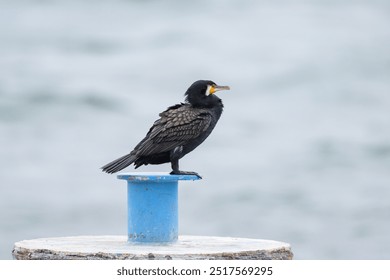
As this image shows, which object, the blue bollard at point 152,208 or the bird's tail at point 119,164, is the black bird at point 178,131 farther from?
the blue bollard at point 152,208

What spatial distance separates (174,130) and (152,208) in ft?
2.73

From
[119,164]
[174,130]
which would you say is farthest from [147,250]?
[174,130]

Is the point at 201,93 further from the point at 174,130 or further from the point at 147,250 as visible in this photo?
the point at 147,250

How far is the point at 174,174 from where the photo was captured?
488 inches

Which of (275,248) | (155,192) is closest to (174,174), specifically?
(155,192)

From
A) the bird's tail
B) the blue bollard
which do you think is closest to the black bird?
the bird's tail

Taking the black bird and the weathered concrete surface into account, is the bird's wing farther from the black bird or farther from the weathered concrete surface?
the weathered concrete surface

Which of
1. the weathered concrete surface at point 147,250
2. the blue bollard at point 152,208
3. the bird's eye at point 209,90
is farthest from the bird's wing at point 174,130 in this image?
the weathered concrete surface at point 147,250

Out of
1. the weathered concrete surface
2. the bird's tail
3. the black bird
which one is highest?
the black bird

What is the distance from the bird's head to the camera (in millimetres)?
12734

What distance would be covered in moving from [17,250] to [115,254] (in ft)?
3.70
